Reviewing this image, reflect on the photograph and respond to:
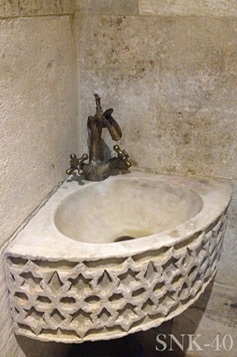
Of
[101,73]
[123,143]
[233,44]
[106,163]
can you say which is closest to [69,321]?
[106,163]

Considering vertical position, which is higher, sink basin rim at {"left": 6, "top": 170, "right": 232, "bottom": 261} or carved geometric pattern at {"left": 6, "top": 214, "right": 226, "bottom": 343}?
sink basin rim at {"left": 6, "top": 170, "right": 232, "bottom": 261}

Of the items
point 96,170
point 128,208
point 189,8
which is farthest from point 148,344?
point 189,8

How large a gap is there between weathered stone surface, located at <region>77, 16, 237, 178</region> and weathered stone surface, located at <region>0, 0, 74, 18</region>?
10cm

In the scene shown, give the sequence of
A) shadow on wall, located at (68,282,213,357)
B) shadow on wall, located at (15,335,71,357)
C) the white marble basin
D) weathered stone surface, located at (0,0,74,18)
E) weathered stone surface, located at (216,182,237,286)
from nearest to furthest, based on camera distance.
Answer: weathered stone surface, located at (0,0,74,18), shadow on wall, located at (15,335,71,357), the white marble basin, weathered stone surface, located at (216,182,237,286), shadow on wall, located at (68,282,213,357)

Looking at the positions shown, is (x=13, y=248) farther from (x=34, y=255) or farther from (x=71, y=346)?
(x=71, y=346)

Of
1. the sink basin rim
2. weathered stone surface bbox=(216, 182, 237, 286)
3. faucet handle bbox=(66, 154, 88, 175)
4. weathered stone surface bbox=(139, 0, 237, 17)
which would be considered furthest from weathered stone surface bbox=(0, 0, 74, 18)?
weathered stone surface bbox=(216, 182, 237, 286)

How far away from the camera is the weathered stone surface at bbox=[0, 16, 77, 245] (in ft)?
2.81

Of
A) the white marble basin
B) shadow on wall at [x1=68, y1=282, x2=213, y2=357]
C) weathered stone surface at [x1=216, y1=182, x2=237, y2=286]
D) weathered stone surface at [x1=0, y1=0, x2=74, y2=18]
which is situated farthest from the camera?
shadow on wall at [x1=68, y1=282, x2=213, y2=357]

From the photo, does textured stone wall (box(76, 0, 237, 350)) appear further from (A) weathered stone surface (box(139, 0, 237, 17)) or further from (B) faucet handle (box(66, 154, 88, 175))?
(B) faucet handle (box(66, 154, 88, 175))

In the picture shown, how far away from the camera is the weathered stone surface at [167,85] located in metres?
1.13

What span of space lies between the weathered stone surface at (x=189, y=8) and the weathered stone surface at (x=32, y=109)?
0.88 feet

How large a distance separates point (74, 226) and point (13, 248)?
27 cm

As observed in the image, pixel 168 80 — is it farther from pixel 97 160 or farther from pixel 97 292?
pixel 97 292

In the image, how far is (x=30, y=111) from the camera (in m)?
0.96
